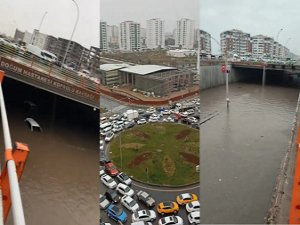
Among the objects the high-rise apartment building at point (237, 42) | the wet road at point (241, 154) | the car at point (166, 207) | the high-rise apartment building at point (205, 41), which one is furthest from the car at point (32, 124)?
the high-rise apartment building at point (237, 42)

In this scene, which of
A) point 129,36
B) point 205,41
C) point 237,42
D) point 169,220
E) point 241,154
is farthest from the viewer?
point 237,42

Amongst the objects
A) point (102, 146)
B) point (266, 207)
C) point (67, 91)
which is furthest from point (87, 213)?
point (266, 207)

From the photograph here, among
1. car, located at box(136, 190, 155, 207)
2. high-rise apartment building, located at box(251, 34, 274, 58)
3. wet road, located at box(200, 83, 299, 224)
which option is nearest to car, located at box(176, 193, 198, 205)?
car, located at box(136, 190, 155, 207)

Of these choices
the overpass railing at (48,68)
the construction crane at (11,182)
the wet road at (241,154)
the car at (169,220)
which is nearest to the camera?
the construction crane at (11,182)

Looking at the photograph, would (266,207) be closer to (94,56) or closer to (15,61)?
(94,56)

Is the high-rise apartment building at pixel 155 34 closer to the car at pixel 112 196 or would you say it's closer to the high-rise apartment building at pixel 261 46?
the car at pixel 112 196

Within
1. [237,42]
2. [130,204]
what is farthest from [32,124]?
[237,42]

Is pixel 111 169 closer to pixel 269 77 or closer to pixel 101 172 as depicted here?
pixel 101 172
